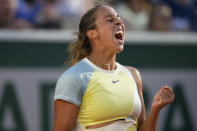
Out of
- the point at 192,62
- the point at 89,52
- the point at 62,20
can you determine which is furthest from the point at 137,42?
the point at 89,52

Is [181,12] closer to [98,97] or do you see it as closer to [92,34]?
[92,34]

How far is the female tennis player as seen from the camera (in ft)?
10.7

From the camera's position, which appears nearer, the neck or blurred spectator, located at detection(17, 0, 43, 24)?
the neck

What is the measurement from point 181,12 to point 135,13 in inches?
32.3

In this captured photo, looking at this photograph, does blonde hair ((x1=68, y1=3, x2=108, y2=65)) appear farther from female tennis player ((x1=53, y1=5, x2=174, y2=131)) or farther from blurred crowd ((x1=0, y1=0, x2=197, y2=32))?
blurred crowd ((x1=0, y1=0, x2=197, y2=32))

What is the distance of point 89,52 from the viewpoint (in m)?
3.57

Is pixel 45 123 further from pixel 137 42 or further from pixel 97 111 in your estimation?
pixel 97 111

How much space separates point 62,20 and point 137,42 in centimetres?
124

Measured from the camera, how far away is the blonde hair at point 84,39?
3484mm

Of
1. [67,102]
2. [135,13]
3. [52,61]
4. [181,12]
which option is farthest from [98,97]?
[181,12]

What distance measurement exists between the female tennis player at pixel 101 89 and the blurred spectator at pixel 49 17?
118 inches

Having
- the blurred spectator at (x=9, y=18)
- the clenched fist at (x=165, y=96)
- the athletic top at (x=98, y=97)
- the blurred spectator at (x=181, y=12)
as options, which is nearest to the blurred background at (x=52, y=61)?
the blurred spectator at (x=9, y=18)

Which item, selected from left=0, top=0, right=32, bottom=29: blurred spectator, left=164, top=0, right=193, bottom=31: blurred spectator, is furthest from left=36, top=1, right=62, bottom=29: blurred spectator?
left=164, top=0, right=193, bottom=31: blurred spectator

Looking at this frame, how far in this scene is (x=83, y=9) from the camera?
730 cm
